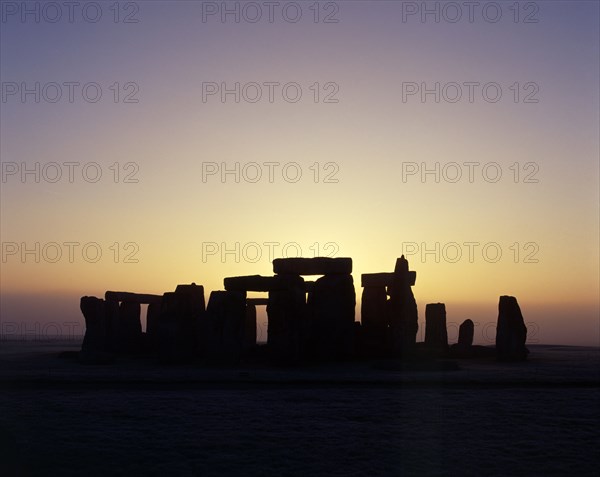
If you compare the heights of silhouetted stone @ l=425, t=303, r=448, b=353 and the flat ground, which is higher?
silhouetted stone @ l=425, t=303, r=448, b=353

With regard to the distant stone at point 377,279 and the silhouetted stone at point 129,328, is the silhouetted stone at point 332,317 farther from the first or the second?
the silhouetted stone at point 129,328

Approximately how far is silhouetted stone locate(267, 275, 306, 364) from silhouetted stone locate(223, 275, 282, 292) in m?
0.22

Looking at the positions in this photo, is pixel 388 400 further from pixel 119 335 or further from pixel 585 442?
pixel 119 335

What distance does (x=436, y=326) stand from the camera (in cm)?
2492

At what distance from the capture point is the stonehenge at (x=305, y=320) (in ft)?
65.6

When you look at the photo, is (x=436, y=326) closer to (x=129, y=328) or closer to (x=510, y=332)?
(x=510, y=332)

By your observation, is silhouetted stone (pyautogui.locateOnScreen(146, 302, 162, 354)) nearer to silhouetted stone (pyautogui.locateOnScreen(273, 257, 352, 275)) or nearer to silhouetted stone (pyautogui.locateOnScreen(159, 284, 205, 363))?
silhouetted stone (pyautogui.locateOnScreen(159, 284, 205, 363))

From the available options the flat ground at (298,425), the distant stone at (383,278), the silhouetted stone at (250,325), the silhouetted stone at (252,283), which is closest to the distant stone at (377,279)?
the distant stone at (383,278)

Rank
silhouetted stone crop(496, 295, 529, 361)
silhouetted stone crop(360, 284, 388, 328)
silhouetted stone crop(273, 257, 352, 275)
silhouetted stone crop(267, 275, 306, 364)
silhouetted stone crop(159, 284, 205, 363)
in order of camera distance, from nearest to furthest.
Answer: silhouetted stone crop(267, 275, 306, 364), silhouetted stone crop(159, 284, 205, 363), silhouetted stone crop(273, 257, 352, 275), silhouetted stone crop(496, 295, 529, 361), silhouetted stone crop(360, 284, 388, 328)

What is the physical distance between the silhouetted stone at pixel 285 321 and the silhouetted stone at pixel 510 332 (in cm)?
592

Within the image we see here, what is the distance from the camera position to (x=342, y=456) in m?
8.32

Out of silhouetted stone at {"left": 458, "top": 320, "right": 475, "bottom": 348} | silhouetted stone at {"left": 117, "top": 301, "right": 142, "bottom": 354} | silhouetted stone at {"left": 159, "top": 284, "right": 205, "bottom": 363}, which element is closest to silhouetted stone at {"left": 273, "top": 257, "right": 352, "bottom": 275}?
silhouetted stone at {"left": 159, "top": 284, "right": 205, "bottom": 363}

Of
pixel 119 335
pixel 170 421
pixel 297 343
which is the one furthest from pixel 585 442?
pixel 119 335

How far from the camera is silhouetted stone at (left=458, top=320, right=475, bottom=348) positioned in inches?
1022
